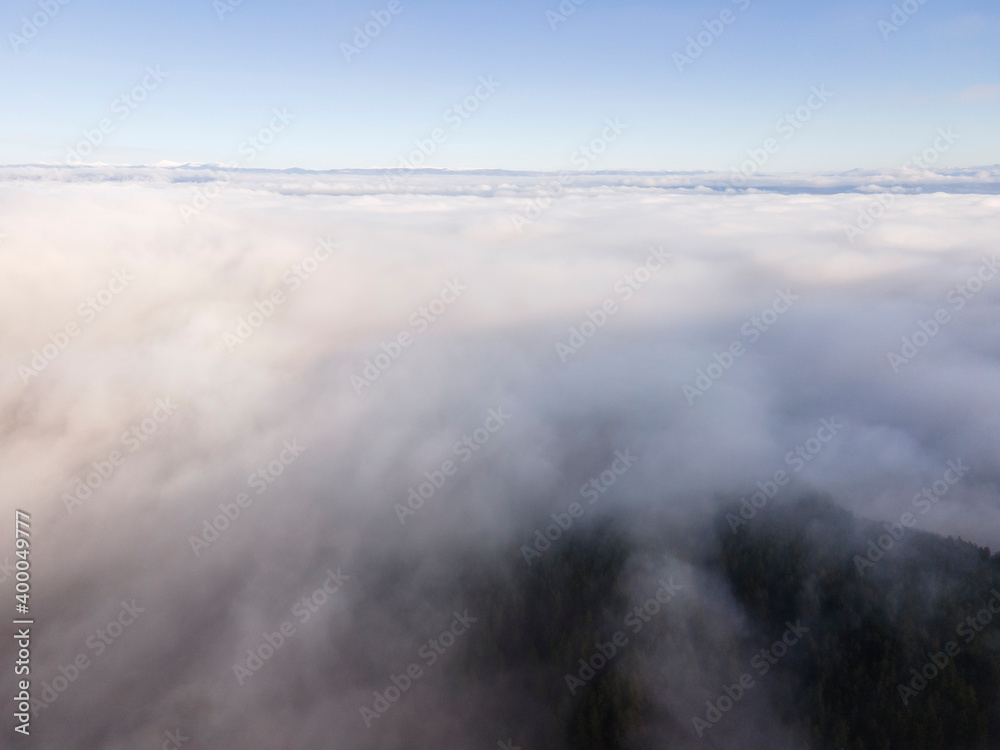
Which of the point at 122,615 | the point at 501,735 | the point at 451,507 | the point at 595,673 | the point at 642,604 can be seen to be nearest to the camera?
the point at 501,735

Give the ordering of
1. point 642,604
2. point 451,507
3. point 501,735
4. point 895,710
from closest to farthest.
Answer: point 895,710 → point 501,735 → point 642,604 → point 451,507

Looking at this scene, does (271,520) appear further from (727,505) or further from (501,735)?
(727,505)

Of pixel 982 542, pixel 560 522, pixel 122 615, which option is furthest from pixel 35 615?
pixel 982 542

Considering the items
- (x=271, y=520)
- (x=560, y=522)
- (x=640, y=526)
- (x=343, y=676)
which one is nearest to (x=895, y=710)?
(x=640, y=526)

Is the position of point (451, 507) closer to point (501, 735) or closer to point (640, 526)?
point (640, 526)

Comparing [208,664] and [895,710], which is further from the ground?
[895,710]

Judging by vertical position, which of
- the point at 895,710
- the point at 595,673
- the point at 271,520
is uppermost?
the point at 895,710

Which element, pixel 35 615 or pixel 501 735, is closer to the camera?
pixel 501 735
